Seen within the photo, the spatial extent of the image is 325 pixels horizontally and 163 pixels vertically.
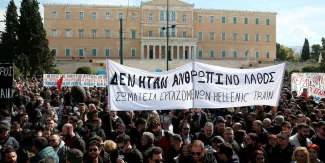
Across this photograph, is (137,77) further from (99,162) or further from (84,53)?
(84,53)

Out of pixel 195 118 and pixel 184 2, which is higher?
pixel 184 2

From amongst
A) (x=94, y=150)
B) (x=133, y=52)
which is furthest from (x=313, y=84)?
(x=133, y=52)

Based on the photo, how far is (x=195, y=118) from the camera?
29.5 feet

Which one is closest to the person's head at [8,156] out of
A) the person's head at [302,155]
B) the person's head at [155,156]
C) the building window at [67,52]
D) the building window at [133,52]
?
the person's head at [155,156]

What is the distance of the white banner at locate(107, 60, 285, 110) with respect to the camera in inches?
295

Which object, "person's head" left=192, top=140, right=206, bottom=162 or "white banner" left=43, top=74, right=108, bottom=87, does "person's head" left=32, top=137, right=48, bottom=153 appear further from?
"white banner" left=43, top=74, right=108, bottom=87

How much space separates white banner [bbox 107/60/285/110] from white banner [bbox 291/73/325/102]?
5.28m

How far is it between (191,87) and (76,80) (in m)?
12.6

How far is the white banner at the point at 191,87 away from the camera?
7504 millimetres

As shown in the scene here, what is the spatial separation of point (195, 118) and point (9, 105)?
11.7 feet

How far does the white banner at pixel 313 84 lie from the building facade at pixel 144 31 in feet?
184

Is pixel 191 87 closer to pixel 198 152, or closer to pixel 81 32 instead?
pixel 198 152

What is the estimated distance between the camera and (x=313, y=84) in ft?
46.2

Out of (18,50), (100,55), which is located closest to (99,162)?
(18,50)
